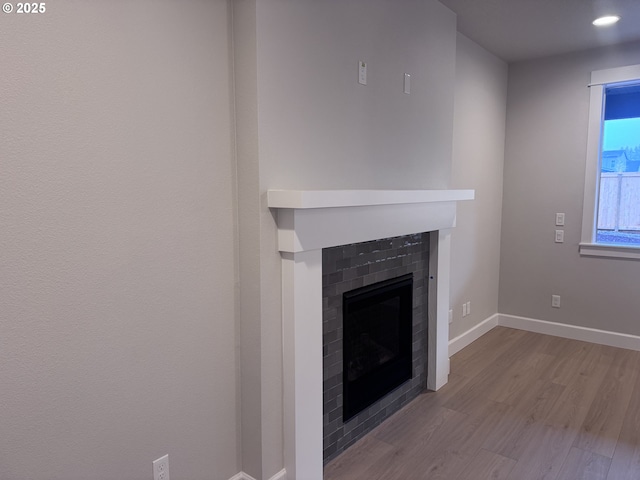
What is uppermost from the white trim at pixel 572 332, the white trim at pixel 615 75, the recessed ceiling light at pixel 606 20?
the recessed ceiling light at pixel 606 20

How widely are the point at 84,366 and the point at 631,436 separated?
2.75m

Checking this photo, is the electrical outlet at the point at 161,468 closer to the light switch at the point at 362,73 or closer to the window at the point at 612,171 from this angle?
the light switch at the point at 362,73

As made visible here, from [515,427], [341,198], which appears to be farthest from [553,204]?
[341,198]

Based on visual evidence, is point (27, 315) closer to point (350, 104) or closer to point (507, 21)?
point (350, 104)

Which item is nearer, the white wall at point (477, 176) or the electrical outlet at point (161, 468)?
the electrical outlet at point (161, 468)

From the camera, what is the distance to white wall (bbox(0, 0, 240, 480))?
1259 millimetres

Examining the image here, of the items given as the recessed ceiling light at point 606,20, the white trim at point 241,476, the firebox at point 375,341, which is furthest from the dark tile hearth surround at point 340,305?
the recessed ceiling light at point 606,20

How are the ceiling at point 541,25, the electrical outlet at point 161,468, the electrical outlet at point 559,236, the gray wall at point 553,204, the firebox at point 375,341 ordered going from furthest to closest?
the electrical outlet at point 559,236 → the gray wall at point 553,204 → the ceiling at point 541,25 → the firebox at point 375,341 → the electrical outlet at point 161,468

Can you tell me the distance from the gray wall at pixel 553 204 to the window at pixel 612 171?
72 mm

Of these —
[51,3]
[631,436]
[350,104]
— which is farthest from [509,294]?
[51,3]

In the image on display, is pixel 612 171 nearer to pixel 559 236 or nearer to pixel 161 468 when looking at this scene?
pixel 559 236

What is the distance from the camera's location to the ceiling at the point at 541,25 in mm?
2830

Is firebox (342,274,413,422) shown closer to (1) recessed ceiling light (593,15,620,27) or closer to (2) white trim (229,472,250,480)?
(2) white trim (229,472,250,480)

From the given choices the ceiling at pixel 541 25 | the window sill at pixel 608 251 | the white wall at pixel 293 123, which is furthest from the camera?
the window sill at pixel 608 251
